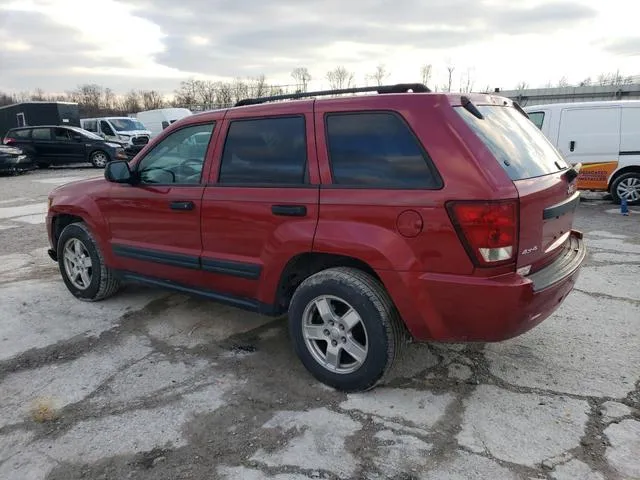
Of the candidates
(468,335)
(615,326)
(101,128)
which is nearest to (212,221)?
(468,335)

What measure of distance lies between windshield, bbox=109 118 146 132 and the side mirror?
21701mm

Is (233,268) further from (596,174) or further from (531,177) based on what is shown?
(596,174)

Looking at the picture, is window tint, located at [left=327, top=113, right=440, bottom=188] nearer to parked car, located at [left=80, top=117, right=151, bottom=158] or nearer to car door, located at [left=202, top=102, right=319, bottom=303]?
car door, located at [left=202, top=102, right=319, bottom=303]

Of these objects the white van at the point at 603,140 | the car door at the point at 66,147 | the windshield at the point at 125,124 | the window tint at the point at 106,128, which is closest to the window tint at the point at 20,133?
the car door at the point at 66,147

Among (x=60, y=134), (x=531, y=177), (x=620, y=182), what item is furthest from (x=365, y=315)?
(x=60, y=134)

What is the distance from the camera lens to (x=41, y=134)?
1919 centimetres

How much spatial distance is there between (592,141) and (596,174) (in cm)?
64

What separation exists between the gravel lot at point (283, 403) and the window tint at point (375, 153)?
1337 mm

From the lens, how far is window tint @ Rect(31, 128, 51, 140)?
752 inches

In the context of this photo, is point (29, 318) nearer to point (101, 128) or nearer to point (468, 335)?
Answer: point (468, 335)

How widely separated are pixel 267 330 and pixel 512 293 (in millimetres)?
2140

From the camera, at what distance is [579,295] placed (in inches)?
183

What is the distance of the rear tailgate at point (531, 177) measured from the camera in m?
2.68

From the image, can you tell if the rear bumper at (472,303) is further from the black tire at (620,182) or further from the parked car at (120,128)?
the parked car at (120,128)
